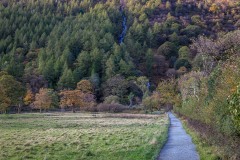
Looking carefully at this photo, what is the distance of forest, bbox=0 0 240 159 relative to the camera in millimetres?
62438

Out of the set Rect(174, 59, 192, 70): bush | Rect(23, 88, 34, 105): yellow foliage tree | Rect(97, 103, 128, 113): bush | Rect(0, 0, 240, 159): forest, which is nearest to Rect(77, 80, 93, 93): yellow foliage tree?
Rect(0, 0, 240, 159): forest

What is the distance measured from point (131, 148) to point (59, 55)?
4779 inches

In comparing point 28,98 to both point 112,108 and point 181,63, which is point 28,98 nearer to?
point 112,108

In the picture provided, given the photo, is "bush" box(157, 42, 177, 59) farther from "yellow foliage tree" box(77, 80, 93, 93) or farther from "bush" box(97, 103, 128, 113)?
"bush" box(97, 103, 128, 113)

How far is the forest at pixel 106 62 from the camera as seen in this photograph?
62.4m

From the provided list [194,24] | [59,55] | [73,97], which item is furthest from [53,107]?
[194,24]

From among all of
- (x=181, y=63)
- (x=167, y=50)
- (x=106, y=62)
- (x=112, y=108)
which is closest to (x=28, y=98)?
(x=112, y=108)

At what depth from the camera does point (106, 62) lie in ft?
417

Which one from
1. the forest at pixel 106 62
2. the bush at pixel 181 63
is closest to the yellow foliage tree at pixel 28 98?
the forest at pixel 106 62

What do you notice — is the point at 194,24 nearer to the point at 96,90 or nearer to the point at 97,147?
the point at 96,90

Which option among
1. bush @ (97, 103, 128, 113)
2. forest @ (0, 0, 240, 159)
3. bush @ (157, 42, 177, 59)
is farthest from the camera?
bush @ (157, 42, 177, 59)

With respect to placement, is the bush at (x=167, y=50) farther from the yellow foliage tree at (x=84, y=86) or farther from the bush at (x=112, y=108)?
the bush at (x=112, y=108)

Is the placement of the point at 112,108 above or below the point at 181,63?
below

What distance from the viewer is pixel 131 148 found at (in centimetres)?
1891
